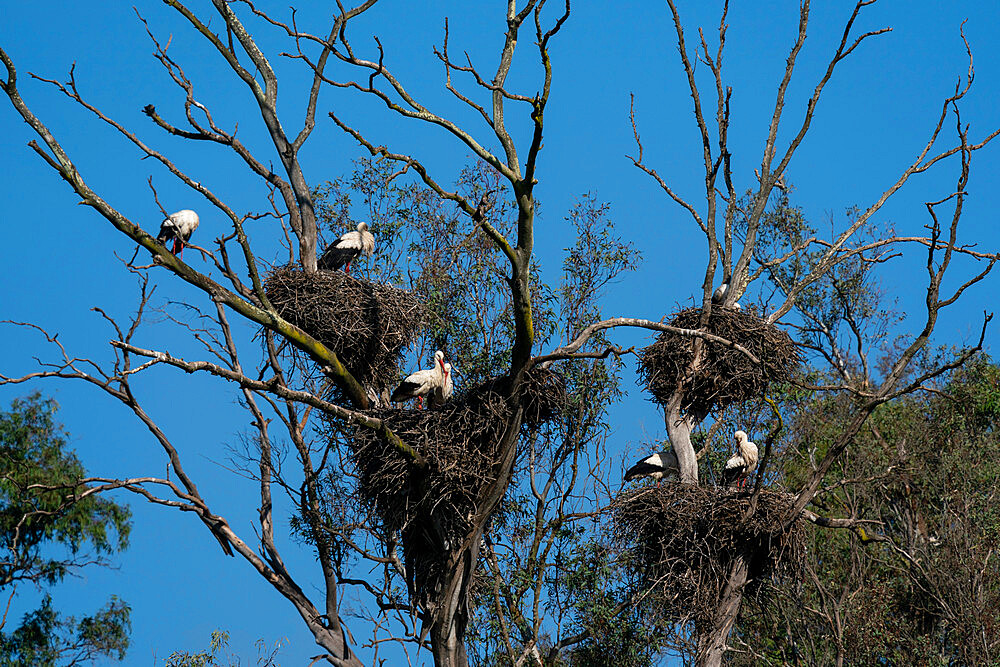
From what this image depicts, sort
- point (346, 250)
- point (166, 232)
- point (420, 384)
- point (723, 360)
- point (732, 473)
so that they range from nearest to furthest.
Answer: point (420, 384), point (723, 360), point (732, 473), point (166, 232), point (346, 250)

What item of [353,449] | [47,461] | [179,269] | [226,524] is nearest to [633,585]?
[353,449]

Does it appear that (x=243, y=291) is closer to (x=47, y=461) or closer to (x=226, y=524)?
(x=226, y=524)

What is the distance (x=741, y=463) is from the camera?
13.1 m

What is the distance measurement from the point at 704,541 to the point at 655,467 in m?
1.90

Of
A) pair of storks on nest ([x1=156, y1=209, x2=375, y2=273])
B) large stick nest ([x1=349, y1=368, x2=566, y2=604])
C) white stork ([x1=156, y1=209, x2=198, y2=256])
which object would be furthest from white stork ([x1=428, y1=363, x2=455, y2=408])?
white stork ([x1=156, y1=209, x2=198, y2=256])

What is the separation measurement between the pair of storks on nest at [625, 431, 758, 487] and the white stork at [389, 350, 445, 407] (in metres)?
2.81

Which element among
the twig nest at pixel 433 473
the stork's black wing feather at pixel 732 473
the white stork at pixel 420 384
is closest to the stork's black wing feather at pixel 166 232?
the white stork at pixel 420 384

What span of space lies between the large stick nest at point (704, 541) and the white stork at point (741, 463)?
Result: 1677 millimetres

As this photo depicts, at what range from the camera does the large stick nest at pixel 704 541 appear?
1096cm

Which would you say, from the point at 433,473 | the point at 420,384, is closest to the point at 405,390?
the point at 420,384

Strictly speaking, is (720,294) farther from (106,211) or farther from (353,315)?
(106,211)

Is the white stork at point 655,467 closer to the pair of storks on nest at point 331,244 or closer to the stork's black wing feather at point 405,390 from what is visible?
the stork's black wing feather at point 405,390

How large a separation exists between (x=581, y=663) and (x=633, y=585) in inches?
94.1

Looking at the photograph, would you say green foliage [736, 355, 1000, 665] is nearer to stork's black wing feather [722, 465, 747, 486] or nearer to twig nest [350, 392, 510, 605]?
stork's black wing feather [722, 465, 747, 486]
